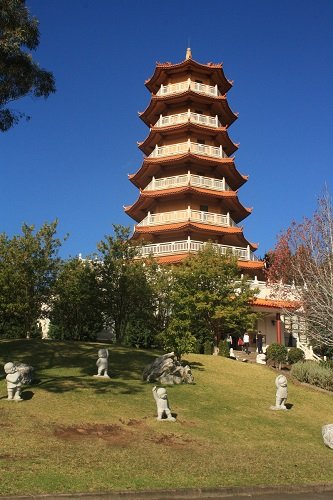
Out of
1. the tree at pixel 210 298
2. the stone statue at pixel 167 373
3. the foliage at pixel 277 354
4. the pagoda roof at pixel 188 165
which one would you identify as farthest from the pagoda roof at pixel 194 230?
the stone statue at pixel 167 373

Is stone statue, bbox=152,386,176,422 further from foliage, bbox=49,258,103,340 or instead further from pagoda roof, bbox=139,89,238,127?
pagoda roof, bbox=139,89,238,127

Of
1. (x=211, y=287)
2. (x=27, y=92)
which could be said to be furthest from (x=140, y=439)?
(x=211, y=287)

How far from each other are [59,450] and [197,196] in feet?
95.9

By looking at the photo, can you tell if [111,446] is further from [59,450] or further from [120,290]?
[120,290]

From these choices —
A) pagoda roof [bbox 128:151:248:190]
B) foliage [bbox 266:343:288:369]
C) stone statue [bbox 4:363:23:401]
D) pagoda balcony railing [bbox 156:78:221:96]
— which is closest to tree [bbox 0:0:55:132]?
stone statue [bbox 4:363:23:401]

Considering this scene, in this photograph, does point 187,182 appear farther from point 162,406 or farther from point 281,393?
point 162,406

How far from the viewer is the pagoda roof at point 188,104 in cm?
4034

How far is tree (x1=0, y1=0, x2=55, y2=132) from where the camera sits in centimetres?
1537

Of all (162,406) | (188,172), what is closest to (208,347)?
(162,406)

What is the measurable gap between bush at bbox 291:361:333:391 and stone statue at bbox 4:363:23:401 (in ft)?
43.1

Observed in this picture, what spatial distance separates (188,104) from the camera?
135 ft

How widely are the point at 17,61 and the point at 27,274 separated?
1302cm

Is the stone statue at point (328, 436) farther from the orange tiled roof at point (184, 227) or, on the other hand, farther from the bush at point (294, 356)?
the orange tiled roof at point (184, 227)

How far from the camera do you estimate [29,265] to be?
87.4ft
